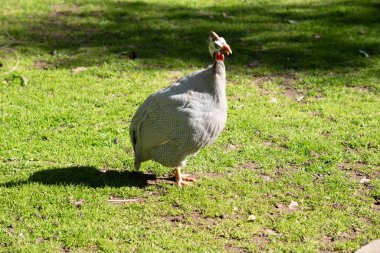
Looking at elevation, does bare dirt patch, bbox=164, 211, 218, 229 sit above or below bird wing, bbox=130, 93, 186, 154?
below

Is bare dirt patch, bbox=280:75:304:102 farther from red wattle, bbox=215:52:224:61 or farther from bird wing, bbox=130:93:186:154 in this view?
bird wing, bbox=130:93:186:154

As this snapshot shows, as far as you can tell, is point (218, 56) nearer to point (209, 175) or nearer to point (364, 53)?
point (209, 175)

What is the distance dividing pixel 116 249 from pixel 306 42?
5.33 meters

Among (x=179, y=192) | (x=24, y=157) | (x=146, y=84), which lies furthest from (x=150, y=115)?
(x=146, y=84)

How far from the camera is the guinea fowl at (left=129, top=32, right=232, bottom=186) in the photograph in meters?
4.91

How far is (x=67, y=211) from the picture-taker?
4809 millimetres

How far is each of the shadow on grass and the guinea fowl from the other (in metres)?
3.06

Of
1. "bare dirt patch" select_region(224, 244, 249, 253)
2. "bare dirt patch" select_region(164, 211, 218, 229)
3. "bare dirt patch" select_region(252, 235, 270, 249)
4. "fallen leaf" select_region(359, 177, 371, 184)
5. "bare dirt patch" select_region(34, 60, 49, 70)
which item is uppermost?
"bare dirt patch" select_region(34, 60, 49, 70)

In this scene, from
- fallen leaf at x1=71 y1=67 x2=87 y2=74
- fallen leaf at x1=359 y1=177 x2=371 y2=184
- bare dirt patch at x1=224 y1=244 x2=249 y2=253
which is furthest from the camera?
fallen leaf at x1=71 y1=67 x2=87 y2=74

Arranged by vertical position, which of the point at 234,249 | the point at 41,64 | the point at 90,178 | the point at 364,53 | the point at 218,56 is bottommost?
the point at 234,249

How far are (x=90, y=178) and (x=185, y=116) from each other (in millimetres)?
1053

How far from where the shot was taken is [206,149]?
598cm

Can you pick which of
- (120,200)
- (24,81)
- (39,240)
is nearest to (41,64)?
(24,81)

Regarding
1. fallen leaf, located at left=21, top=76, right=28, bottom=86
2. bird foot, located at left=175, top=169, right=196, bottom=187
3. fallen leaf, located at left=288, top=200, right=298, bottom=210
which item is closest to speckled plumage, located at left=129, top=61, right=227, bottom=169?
bird foot, located at left=175, top=169, right=196, bottom=187
